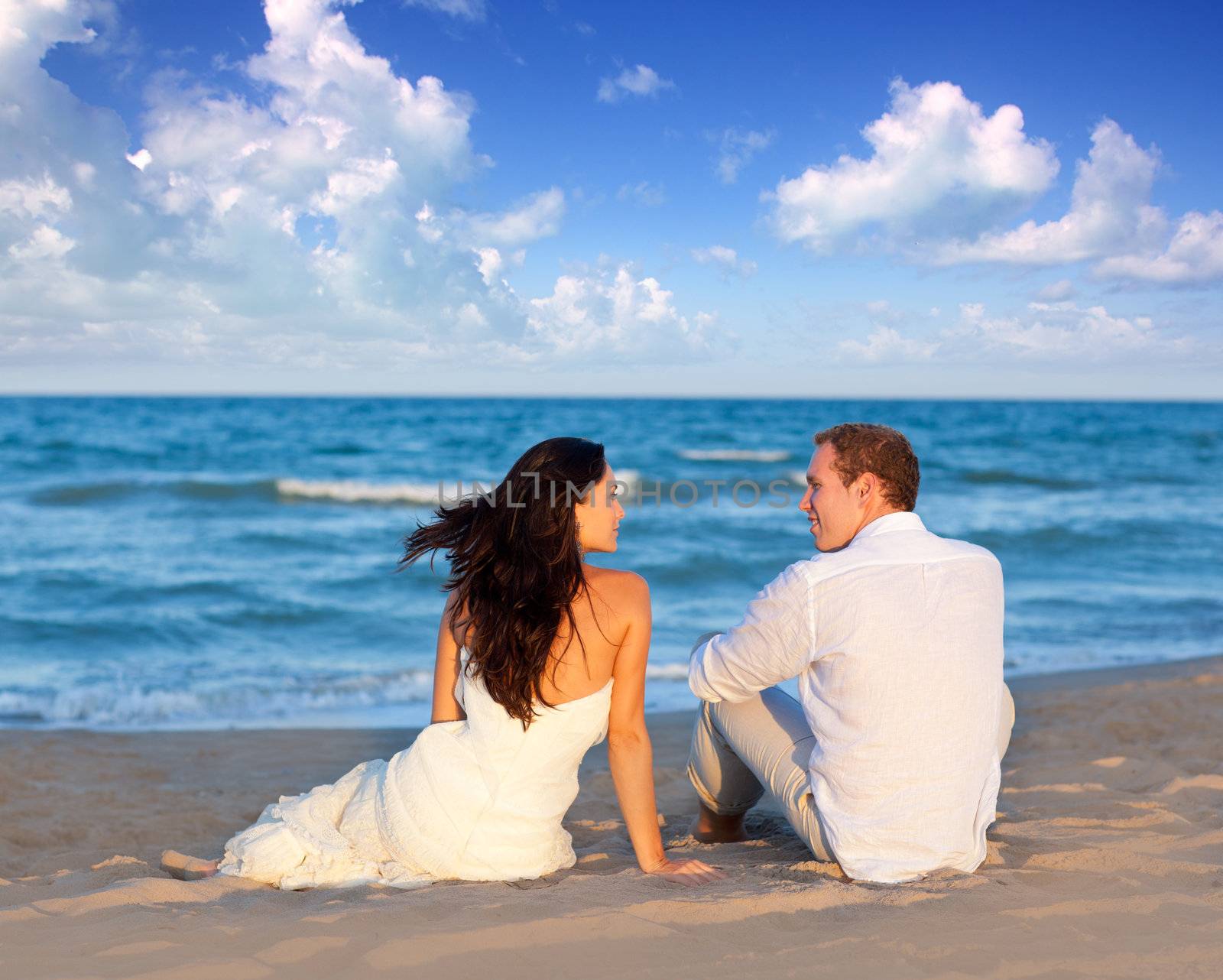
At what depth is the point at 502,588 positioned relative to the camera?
2848 mm

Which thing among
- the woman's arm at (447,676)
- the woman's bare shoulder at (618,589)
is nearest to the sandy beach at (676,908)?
the woman's arm at (447,676)

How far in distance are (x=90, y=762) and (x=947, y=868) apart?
4149 millimetres

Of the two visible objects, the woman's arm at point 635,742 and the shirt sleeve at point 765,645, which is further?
the woman's arm at point 635,742

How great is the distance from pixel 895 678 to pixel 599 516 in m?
0.92

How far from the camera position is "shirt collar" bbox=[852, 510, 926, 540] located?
2.61 meters

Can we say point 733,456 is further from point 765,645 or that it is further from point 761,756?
point 765,645

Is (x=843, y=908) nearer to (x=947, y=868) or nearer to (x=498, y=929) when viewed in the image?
(x=947, y=868)

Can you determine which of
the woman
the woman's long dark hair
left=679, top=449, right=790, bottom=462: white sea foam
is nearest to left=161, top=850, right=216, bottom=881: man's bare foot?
the woman

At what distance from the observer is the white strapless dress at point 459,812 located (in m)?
2.88

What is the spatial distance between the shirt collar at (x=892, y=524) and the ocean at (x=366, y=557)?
4007 mm

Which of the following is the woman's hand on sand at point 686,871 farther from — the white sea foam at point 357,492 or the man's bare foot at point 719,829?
the white sea foam at point 357,492

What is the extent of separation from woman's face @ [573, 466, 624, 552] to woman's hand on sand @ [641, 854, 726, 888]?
3.14 ft

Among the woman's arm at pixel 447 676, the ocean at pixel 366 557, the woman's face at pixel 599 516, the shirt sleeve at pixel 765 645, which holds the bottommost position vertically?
the ocean at pixel 366 557

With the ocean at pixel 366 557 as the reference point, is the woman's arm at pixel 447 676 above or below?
above
